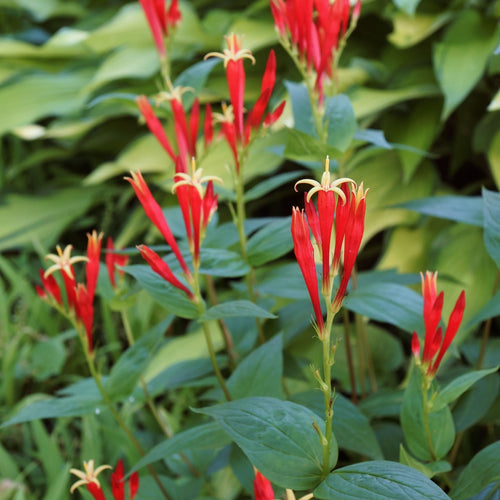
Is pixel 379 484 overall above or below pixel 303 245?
below

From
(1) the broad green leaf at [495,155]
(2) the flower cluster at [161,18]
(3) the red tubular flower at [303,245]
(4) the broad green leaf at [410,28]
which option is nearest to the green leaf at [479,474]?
(3) the red tubular flower at [303,245]

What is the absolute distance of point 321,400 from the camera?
616mm

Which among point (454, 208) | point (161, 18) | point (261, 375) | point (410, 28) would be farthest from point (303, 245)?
point (410, 28)

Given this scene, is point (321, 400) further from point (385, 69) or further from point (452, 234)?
point (385, 69)

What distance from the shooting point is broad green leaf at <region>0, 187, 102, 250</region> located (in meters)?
1.63

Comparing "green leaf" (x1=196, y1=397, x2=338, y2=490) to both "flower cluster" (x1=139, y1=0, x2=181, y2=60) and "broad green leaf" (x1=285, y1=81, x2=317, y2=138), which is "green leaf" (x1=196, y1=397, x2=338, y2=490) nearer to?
"broad green leaf" (x1=285, y1=81, x2=317, y2=138)

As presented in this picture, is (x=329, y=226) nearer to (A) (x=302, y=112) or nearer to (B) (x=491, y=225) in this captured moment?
(B) (x=491, y=225)

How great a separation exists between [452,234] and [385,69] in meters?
0.45

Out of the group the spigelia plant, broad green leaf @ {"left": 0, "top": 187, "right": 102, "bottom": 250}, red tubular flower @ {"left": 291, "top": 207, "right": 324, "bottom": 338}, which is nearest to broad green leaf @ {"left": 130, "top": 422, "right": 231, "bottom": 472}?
the spigelia plant

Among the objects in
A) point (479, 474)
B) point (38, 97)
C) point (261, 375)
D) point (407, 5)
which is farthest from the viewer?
point (38, 97)

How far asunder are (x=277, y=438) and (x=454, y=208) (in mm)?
376

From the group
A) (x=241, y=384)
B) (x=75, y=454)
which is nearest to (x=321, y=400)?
(x=241, y=384)

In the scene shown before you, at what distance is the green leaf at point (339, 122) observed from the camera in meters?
0.63

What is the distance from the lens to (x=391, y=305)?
1.96 ft
